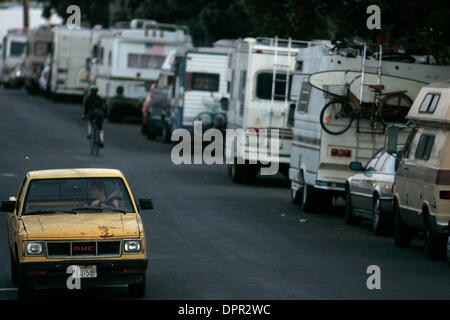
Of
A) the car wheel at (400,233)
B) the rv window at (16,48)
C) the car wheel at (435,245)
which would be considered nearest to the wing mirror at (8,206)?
the car wheel at (435,245)

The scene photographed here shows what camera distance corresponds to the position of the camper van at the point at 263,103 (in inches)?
1037

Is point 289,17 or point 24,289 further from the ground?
point 289,17

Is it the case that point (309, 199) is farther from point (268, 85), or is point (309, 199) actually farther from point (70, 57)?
point (70, 57)

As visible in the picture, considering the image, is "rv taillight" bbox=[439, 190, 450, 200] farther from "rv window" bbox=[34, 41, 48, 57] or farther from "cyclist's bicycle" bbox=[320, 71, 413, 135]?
"rv window" bbox=[34, 41, 48, 57]

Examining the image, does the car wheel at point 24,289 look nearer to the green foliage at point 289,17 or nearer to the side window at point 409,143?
the side window at point 409,143

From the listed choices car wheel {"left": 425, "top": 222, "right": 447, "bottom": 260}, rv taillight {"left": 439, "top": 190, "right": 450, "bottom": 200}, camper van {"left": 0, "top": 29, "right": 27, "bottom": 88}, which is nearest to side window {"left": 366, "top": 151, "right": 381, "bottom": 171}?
A: car wheel {"left": 425, "top": 222, "right": 447, "bottom": 260}

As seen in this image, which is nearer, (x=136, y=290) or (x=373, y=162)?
(x=136, y=290)

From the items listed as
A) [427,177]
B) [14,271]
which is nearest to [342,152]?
[427,177]

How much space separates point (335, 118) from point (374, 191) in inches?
99.1

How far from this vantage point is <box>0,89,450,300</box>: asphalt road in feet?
43.0

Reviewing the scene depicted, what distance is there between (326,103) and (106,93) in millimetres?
24442

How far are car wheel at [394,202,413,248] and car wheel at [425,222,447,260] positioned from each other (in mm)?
1218

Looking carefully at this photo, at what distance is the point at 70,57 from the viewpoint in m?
54.7

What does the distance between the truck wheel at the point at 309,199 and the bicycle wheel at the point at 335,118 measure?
3.99 feet
